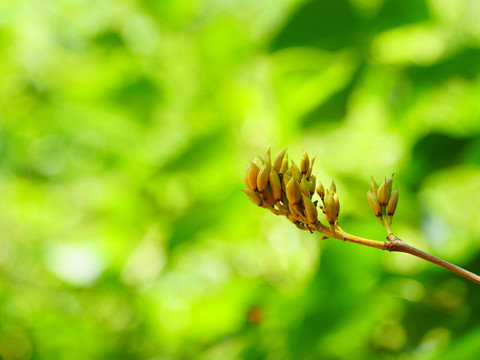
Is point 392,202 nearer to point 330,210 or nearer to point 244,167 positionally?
point 330,210

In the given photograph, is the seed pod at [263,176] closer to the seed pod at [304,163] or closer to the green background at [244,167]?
the seed pod at [304,163]

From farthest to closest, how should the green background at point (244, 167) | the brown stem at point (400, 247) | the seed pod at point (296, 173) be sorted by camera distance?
the green background at point (244, 167) < the seed pod at point (296, 173) < the brown stem at point (400, 247)

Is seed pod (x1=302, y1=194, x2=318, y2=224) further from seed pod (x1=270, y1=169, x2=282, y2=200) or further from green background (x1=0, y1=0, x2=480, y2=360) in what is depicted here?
green background (x1=0, y1=0, x2=480, y2=360)

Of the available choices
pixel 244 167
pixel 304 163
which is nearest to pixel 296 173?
pixel 304 163

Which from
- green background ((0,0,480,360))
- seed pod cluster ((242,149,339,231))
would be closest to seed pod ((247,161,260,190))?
seed pod cluster ((242,149,339,231))

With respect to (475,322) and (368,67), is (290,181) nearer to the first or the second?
(475,322)

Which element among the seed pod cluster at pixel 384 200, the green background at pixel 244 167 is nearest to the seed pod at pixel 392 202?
the seed pod cluster at pixel 384 200

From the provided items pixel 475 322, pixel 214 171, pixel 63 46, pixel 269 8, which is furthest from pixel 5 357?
pixel 269 8
